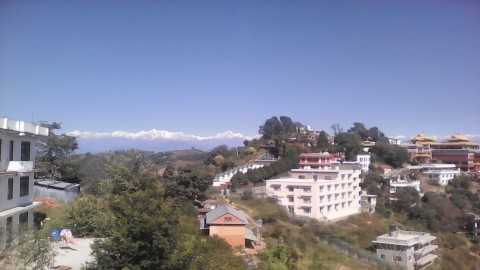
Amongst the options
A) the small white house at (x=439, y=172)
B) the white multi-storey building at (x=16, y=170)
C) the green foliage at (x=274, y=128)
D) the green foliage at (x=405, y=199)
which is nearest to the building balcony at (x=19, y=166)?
the white multi-storey building at (x=16, y=170)

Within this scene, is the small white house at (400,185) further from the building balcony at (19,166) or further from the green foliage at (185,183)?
the building balcony at (19,166)

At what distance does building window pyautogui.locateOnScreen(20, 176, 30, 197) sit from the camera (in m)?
11.2

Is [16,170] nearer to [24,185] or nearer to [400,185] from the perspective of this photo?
[24,185]

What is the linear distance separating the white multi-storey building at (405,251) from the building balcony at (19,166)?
44.2ft

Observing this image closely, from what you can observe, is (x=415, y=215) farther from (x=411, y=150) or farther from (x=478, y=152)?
(x=478, y=152)

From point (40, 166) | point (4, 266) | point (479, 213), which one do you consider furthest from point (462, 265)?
point (4, 266)

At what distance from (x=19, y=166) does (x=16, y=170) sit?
0.68ft

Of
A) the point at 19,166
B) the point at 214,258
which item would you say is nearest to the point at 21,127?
the point at 19,166

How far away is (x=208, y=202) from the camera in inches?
668

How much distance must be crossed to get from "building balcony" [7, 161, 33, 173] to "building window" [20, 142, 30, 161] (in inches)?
6.3

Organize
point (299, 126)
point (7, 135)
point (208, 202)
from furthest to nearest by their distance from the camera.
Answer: point (299, 126) → point (208, 202) → point (7, 135)

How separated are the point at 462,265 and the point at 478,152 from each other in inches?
893

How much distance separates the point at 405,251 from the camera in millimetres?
18469

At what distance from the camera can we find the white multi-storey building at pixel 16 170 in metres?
10.1
